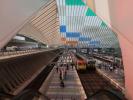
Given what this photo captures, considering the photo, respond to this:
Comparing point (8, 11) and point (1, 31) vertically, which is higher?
point (8, 11)

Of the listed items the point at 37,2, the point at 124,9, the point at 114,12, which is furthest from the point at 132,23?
the point at 37,2

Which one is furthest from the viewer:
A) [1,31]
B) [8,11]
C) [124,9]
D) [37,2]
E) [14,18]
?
[37,2]

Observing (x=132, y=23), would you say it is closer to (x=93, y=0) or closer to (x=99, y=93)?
(x=99, y=93)

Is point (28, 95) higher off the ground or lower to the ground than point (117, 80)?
higher

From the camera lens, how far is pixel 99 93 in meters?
7.15

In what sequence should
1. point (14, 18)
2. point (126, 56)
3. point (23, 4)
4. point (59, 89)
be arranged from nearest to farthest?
point (126, 56) < point (14, 18) < point (23, 4) < point (59, 89)

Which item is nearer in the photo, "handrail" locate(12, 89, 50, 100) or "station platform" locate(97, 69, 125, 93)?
"handrail" locate(12, 89, 50, 100)

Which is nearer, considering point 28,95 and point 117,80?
point 28,95

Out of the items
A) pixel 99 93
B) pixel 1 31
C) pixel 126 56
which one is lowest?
pixel 99 93

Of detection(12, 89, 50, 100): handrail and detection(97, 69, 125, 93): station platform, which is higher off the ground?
detection(12, 89, 50, 100): handrail

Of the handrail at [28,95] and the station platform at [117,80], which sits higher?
the handrail at [28,95]

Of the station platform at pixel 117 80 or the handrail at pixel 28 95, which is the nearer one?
the handrail at pixel 28 95

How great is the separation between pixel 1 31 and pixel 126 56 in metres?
3.92

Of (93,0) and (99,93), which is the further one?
(93,0)
